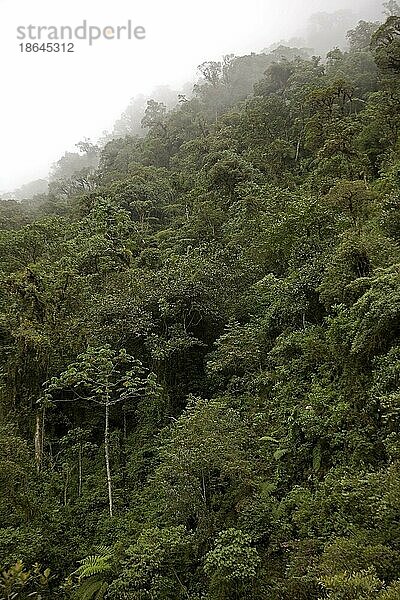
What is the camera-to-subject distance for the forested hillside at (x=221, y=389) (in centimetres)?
686

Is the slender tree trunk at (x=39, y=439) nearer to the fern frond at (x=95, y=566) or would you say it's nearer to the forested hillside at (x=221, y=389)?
the forested hillside at (x=221, y=389)

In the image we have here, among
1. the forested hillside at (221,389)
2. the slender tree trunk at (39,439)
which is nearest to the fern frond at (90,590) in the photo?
the forested hillside at (221,389)

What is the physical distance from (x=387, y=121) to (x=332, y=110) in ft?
11.0

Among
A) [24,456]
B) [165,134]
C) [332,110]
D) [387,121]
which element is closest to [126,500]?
[24,456]

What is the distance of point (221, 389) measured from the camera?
1261 centimetres

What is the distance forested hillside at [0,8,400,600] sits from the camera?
6.86 metres

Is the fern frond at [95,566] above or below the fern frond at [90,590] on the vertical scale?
above

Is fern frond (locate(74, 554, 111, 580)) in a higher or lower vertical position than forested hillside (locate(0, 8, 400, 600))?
lower

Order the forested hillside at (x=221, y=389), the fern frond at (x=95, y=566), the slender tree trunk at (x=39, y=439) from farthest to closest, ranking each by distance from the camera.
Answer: the slender tree trunk at (x=39, y=439) → the fern frond at (x=95, y=566) → the forested hillside at (x=221, y=389)

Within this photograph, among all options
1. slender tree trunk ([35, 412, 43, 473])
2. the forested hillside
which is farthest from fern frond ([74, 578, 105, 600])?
slender tree trunk ([35, 412, 43, 473])

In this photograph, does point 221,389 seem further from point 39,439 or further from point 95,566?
point 95,566

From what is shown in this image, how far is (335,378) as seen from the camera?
9.11 meters

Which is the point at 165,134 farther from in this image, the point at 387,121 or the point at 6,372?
the point at 6,372

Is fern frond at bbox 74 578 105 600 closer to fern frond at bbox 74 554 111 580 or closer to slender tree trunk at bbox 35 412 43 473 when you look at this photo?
fern frond at bbox 74 554 111 580
